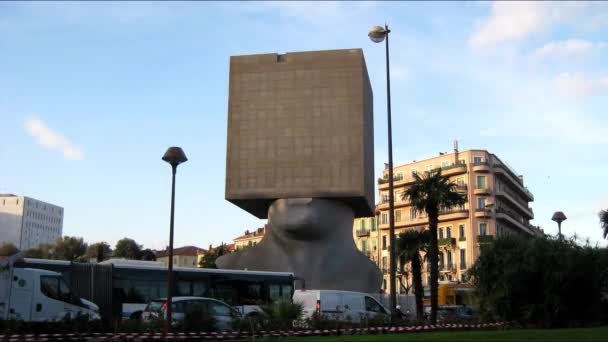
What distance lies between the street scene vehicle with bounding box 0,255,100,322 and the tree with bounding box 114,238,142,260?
66.9m

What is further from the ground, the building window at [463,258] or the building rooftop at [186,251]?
the building rooftop at [186,251]

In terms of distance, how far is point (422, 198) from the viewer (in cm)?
3794

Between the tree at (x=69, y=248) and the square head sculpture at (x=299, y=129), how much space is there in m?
39.7

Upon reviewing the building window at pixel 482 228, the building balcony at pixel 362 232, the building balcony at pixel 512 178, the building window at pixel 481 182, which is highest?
the building balcony at pixel 512 178

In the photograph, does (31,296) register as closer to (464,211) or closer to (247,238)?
(464,211)

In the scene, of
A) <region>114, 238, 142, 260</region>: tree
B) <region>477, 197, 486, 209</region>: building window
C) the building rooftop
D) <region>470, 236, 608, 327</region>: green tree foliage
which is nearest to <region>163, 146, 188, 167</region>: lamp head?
<region>470, 236, 608, 327</region>: green tree foliage

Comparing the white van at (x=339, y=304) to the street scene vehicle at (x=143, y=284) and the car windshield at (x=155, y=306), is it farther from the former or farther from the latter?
the car windshield at (x=155, y=306)

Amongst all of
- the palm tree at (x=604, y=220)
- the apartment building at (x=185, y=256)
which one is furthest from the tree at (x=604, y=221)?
the apartment building at (x=185, y=256)

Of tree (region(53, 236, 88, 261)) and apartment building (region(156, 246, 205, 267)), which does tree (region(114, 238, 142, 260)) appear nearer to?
tree (region(53, 236, 88, 261))

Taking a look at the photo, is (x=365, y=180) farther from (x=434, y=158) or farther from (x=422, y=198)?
(x=434, y=158)

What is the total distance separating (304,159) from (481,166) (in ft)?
108

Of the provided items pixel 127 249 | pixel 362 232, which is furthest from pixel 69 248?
pixel 362 232

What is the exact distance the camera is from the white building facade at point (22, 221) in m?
153

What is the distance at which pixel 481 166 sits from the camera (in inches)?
2987
